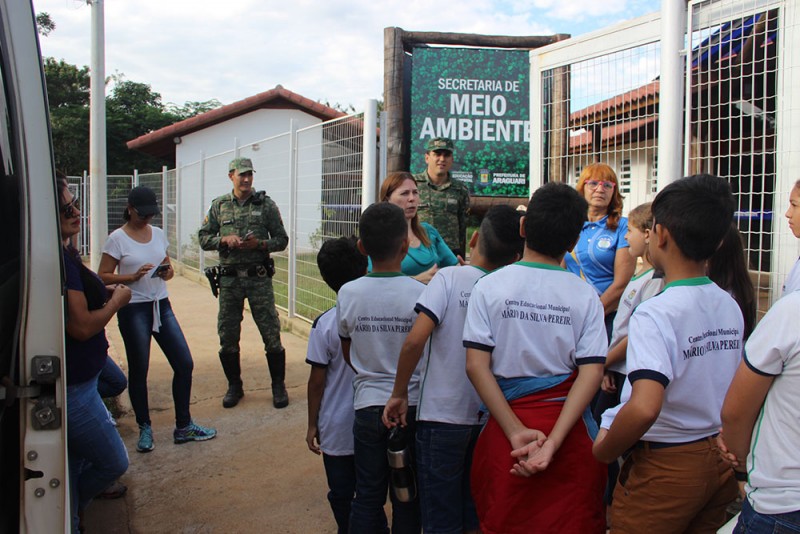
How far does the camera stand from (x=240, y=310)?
5.28 metres

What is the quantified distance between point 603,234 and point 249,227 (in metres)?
2.80

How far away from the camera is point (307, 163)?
24.3ft

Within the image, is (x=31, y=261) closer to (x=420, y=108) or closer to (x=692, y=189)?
(x=692, y=189)

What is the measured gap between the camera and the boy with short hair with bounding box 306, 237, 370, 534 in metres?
2.81

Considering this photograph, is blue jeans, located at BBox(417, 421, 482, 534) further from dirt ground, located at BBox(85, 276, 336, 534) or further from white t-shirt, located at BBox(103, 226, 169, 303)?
white t-shirt, located at BBox(103, 226, 169, 303)

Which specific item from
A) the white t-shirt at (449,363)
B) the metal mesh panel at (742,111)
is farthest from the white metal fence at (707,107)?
the white t-shirt at (449,363)

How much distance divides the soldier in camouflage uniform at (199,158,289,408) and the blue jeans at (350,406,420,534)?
8.60 feet

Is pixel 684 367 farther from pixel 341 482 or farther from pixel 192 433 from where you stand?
pixel 192 433

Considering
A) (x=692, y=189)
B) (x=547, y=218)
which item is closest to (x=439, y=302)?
(x=547, y=218)

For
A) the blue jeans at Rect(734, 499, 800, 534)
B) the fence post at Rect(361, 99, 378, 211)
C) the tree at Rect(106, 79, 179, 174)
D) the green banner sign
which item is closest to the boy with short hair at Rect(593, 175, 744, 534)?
the blue jeans at Rect(734, 499, 800, 534)

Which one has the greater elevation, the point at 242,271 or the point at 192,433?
the point at 242,271

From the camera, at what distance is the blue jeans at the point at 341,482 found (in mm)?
2828

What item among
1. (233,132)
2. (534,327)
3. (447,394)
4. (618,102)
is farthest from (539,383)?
(233,132)

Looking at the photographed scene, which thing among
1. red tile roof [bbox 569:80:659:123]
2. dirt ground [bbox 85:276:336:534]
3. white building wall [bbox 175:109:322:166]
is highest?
white building wall [bbox 175:109:322:166]
